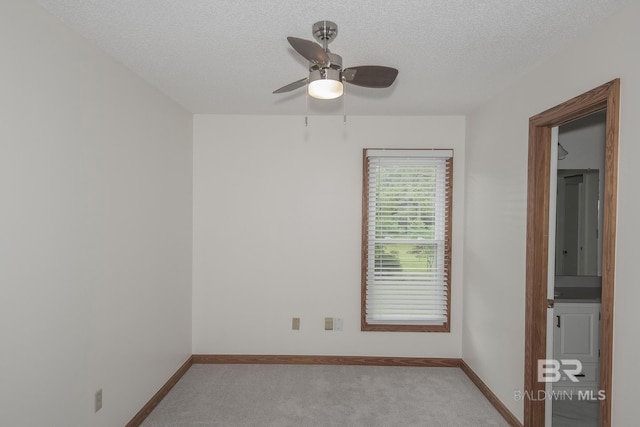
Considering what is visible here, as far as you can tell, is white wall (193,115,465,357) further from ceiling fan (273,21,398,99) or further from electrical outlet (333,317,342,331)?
ceiling fan (273,21,398,99)

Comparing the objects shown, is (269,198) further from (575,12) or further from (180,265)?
(575,12)

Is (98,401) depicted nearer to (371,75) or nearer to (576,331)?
(371,75)

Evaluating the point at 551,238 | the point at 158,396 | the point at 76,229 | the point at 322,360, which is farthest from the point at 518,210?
the point at 158,396

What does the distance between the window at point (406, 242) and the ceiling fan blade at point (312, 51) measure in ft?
6.90

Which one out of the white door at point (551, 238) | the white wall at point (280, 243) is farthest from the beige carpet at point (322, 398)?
the white door at point (551, 238)

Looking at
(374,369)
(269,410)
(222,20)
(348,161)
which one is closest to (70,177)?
(222,20)

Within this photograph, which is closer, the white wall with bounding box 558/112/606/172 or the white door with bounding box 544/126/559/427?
the white door with bounding box 544/126/559/427

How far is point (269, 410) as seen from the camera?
292 centimetres

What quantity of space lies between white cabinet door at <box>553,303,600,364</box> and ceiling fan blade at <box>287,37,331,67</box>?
9.51ft

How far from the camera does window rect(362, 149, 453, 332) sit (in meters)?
3.76

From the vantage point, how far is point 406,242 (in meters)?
3.79

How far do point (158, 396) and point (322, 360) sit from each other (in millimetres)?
1580

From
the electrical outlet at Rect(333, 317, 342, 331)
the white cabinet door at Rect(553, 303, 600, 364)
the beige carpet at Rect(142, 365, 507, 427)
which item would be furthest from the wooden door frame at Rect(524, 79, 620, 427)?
the electrical outlet at Rect(333, 317, 342, 331)

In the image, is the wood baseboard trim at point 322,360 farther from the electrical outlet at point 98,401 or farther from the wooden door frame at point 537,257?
the electrical outlet at point 98,401
